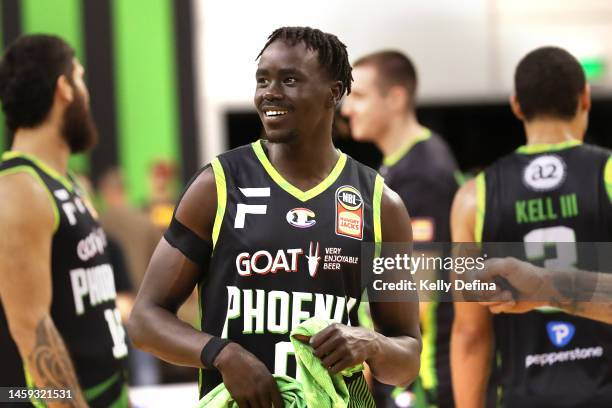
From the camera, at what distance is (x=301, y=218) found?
2848 millimetres

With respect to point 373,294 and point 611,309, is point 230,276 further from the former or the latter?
point 611,309

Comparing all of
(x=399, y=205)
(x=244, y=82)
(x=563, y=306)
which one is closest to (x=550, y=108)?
(x=563, y=306)

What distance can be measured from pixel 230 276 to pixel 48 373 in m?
1.23

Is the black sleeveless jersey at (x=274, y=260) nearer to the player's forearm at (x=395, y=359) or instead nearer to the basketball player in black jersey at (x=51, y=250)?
the player's forearm at (x=395, y=359)

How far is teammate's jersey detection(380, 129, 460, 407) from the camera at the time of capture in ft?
16.5

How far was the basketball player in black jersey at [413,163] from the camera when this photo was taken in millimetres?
5062

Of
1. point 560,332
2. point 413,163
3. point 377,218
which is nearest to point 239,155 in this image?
point 377,218

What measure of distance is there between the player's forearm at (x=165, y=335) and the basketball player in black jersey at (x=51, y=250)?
1.10 meters

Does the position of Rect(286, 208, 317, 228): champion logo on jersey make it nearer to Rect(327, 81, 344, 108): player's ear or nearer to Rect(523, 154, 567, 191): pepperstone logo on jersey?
Rect(327, 81, 344, 108): player's ear

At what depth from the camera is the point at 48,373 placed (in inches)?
145

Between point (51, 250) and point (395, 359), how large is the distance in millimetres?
1616

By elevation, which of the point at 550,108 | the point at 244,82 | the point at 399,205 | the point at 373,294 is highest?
the point at 244,82

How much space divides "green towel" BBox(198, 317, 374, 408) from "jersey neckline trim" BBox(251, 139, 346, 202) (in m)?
0.42

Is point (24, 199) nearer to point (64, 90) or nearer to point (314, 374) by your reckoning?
point (64, 90)
